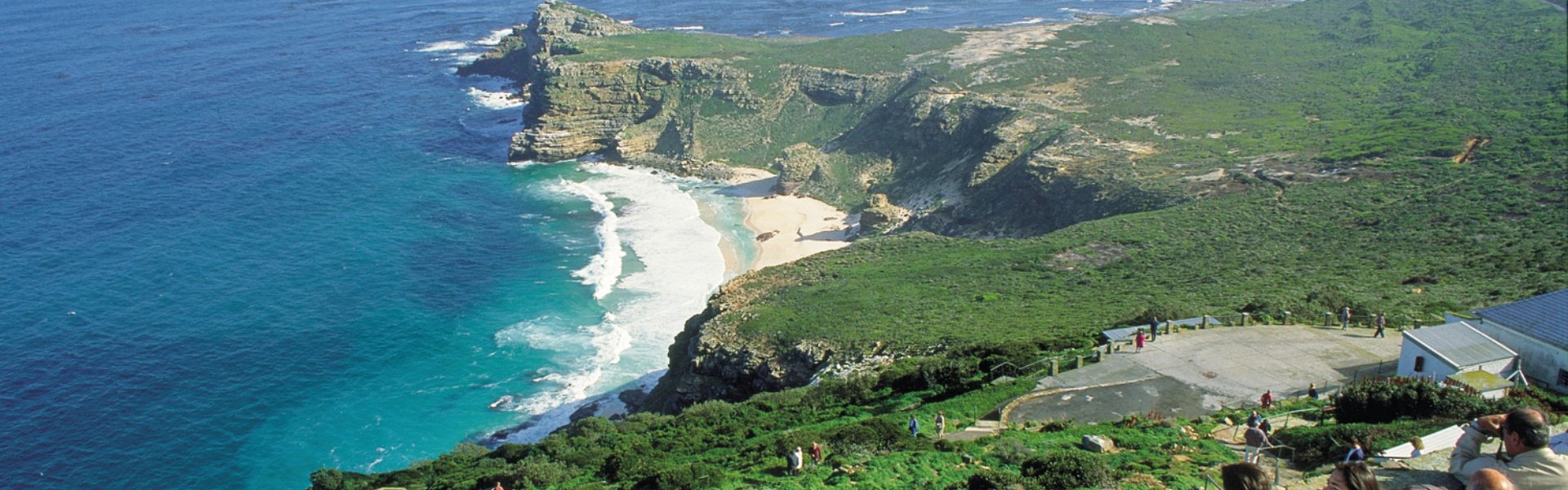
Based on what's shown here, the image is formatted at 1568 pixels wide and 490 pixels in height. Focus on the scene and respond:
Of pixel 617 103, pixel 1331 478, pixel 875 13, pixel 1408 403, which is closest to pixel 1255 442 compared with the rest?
pixel 1408 403

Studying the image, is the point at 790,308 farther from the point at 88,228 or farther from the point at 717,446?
the point at 88,228

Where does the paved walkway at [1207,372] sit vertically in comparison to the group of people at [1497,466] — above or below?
below

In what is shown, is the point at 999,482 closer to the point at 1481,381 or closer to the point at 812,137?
the point at 1481,381

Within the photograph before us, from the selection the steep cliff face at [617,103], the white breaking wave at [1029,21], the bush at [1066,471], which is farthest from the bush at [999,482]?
the white breaking wave at [1029,21]

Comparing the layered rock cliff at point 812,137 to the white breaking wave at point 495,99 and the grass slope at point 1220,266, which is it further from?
the white breaking wave at point 495,99

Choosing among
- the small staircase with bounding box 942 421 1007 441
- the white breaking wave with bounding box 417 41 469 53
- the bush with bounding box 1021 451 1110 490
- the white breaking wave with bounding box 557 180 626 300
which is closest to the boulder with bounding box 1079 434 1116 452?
the bush with bounding box 1021 451 1110 490

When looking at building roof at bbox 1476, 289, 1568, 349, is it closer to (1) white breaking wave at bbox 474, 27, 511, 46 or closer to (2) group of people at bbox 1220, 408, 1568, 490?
(2) group of people at bbox 1220, 408, 1568, 490
